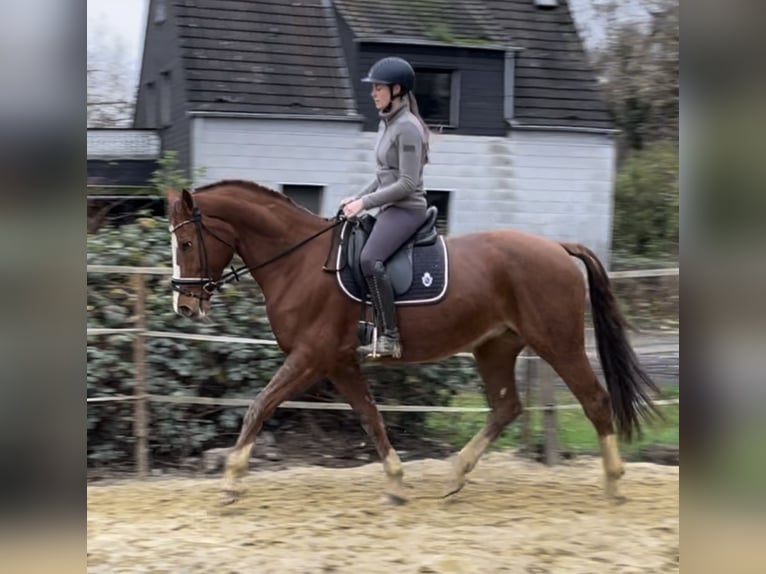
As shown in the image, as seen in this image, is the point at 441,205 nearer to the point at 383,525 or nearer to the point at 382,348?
the point at 382,348

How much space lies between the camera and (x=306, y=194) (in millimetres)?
5691

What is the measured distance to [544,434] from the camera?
5.92 metres

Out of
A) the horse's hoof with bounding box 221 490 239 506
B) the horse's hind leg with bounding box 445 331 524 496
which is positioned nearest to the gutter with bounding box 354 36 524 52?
the horse's hind leg with bounding box 445 331 524 496

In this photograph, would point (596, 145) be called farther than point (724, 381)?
Yes

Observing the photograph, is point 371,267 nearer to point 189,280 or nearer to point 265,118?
point 189,280

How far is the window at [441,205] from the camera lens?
5723mm

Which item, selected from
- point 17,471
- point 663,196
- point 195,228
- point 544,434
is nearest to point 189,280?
point 195,228

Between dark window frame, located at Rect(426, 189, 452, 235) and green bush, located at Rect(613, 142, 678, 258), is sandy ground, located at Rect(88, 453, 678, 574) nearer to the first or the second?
green bush, located at Rect(613, 142, 678, 258)

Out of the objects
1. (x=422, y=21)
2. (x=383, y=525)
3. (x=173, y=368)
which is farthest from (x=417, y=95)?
(x=383, y=525)

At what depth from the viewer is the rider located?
4.79 meters

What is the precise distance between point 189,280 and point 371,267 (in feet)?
3.20

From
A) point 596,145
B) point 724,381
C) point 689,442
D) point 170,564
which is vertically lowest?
point 170,564

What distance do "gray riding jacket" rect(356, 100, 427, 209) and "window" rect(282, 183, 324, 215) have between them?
0.84 metres

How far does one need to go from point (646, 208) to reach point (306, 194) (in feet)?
7.22
